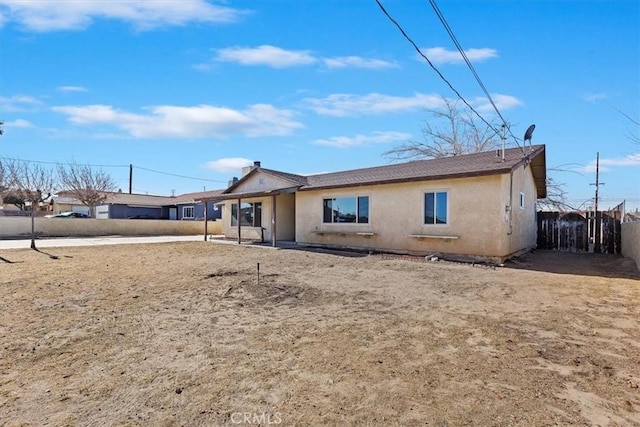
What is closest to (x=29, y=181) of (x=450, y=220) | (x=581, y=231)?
(x=450, y=220)

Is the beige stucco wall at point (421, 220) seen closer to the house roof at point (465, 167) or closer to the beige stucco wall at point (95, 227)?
the house roof at point (465, 167)

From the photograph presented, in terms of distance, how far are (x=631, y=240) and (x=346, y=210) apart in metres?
9.53

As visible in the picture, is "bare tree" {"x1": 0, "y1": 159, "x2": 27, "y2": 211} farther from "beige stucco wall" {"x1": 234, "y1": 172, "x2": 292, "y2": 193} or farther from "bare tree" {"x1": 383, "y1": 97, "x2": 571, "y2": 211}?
"bare tree" {"x1": 383, "y1": 97, "x2": 571, "y2": 211}

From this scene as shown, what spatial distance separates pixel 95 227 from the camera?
24.3 m

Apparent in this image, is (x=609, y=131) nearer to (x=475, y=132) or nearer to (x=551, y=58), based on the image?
(x=551, y=58)

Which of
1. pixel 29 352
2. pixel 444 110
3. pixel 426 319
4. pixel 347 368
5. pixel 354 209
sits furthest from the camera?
pixel 444 110

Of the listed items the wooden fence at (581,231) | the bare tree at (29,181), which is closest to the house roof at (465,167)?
the wooden fence at (581,231)

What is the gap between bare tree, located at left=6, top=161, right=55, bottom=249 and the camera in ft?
110

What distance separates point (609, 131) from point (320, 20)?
33.6 feet

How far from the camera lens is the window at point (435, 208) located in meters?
11.4

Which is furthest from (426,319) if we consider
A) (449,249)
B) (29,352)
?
(449,249)

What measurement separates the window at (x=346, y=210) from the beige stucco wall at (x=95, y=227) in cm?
1505

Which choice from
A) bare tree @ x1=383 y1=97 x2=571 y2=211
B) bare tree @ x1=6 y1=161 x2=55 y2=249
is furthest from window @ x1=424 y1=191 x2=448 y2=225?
bare tree @ x1=6 y1=161 x2=55 y2=249

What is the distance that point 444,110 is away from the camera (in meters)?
25.8
